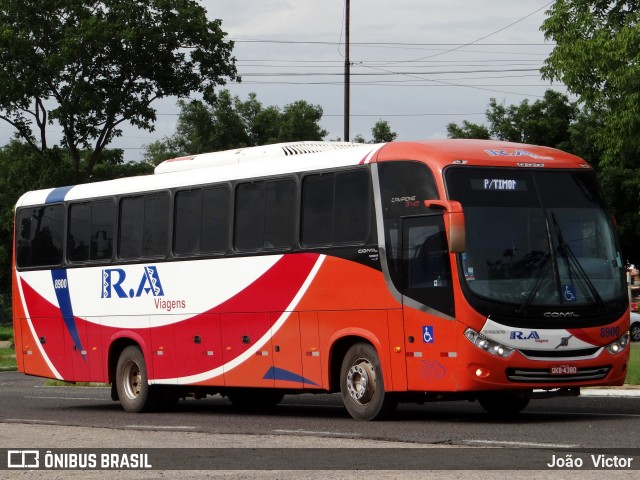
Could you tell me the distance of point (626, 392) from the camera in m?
21.8

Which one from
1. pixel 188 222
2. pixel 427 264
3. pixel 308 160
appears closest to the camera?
pixel 427 264

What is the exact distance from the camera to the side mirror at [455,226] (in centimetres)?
1525

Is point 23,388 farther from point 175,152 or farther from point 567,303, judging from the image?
point 175,152

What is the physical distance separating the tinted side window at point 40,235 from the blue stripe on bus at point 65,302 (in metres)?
0.28

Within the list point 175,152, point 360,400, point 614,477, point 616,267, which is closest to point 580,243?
point 616,267

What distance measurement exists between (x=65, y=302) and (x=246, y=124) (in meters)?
43.7

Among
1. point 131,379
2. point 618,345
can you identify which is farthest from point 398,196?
point 131,379

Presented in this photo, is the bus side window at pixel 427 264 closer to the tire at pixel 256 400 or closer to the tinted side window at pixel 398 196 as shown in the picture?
the tinted side window at pixel 398 196

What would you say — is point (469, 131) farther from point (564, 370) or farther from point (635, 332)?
point (564, 370)

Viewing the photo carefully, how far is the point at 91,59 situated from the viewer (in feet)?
128

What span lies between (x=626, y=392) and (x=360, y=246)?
22.7 ft

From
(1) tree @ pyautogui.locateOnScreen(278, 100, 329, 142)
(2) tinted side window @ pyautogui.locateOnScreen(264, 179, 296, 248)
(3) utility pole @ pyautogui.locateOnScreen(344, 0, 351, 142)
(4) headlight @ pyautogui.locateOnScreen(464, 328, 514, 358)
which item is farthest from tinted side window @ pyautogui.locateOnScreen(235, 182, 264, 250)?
(1) tree @ pyautogui.locateOnScreen(278, 100, 329, 142)

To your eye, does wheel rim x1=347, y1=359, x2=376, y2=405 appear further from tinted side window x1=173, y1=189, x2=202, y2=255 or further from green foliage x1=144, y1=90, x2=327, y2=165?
green foliage x1=144, y1=90, x2=327, y2=165

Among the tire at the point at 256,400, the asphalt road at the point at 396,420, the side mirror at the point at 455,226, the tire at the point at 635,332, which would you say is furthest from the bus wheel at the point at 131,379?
the tire at the point at 635,332
